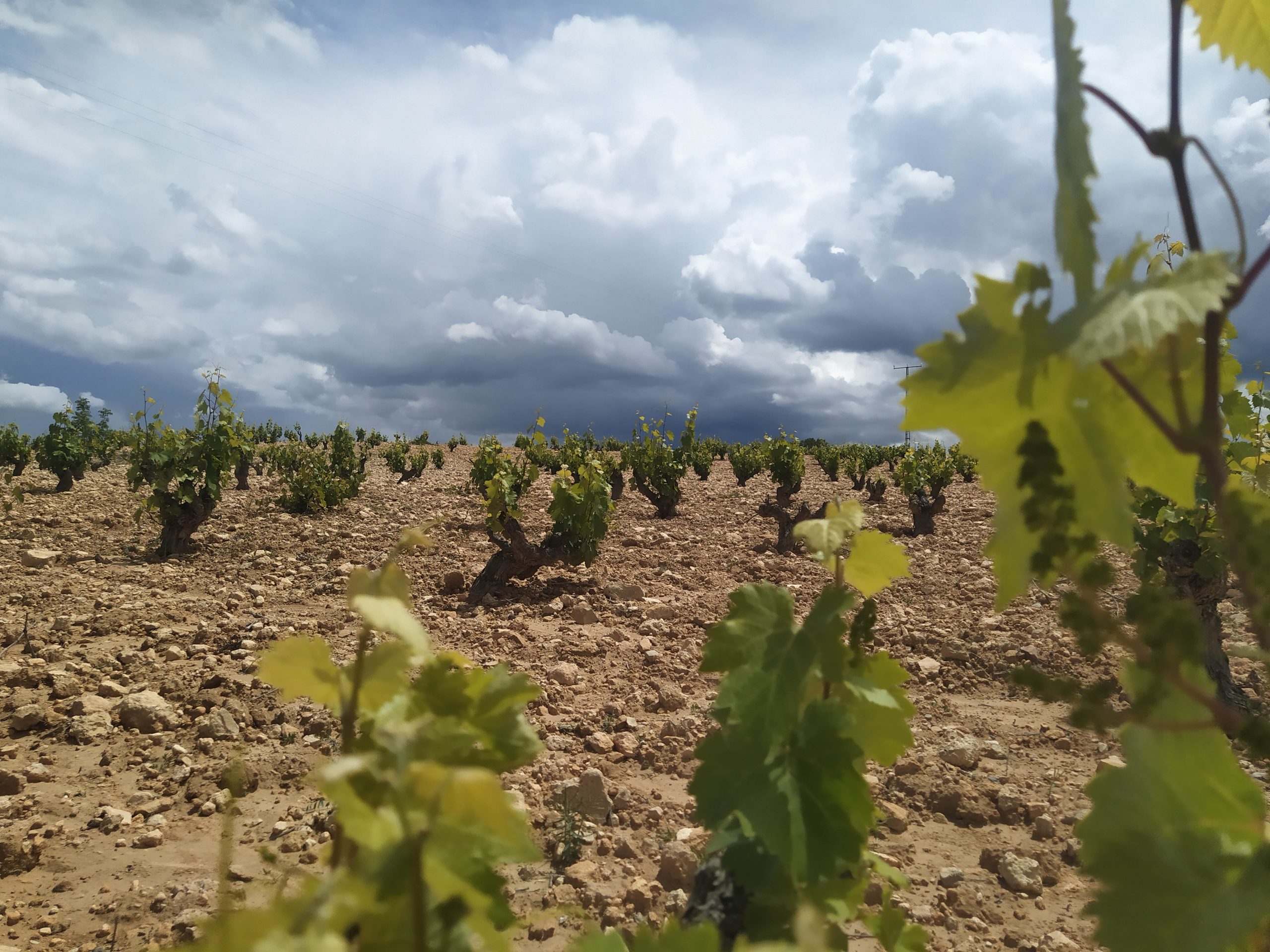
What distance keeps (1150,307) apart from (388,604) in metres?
0.64

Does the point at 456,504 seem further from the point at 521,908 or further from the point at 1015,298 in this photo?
the point at 1015,298

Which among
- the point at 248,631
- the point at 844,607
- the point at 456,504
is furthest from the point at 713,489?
the point at 844,607

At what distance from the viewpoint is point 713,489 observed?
19.6 meters

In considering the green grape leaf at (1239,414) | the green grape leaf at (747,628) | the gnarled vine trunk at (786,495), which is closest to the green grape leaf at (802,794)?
the green grape leaf at (747,628)

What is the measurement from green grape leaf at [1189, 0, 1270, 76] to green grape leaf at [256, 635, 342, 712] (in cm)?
118

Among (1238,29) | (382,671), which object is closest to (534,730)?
(382,671)

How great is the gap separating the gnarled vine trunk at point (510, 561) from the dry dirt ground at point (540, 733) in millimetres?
178

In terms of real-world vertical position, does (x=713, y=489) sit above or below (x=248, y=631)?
above

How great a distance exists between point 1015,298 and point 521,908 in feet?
10.4

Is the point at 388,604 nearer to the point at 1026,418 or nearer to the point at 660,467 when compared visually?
the point at 1026,418

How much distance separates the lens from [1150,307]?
0.51 metres

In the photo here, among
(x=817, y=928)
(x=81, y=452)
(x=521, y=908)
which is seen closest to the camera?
(x=817, y=928)

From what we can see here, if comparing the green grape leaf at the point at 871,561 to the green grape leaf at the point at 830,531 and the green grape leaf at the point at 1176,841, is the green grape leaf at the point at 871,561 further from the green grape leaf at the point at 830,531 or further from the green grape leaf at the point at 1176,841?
the green grape leaf at the point at 1176,841

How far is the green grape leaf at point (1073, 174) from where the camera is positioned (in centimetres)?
56
